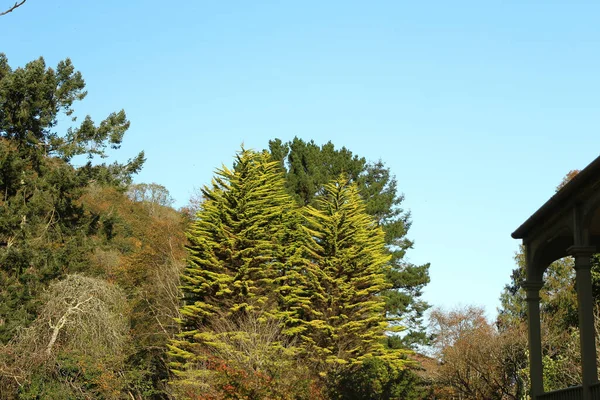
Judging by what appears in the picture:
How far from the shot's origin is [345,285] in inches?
1374

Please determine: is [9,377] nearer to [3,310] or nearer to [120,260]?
[3,310]

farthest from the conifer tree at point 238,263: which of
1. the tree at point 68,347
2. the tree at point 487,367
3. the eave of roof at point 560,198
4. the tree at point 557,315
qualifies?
the eave of roof at point 560,198

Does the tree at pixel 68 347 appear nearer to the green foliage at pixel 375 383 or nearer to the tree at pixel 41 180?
the tree at pixel 41 180

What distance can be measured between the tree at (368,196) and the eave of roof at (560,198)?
26.9 meters

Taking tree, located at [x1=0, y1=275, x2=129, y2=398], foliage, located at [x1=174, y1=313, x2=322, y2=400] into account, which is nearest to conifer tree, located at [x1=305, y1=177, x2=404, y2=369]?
foliage, located at [x1=174, y1=313, x2=322, y2=400]

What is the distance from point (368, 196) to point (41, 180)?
58.3 ft

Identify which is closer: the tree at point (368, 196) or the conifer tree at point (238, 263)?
the conifer tree at point (238, 263)

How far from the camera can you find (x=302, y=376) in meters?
25.9

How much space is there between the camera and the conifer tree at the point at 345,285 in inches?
1353

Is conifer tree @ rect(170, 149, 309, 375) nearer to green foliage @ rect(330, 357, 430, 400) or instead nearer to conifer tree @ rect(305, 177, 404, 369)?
conifer tree @ rect(305, 177, 404, 369)

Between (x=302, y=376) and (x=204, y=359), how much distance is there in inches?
272

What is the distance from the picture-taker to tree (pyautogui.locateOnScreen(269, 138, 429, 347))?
1740 inches

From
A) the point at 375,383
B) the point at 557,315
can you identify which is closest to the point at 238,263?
the point at 375,383

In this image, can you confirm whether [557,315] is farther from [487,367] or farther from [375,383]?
[375,383]
